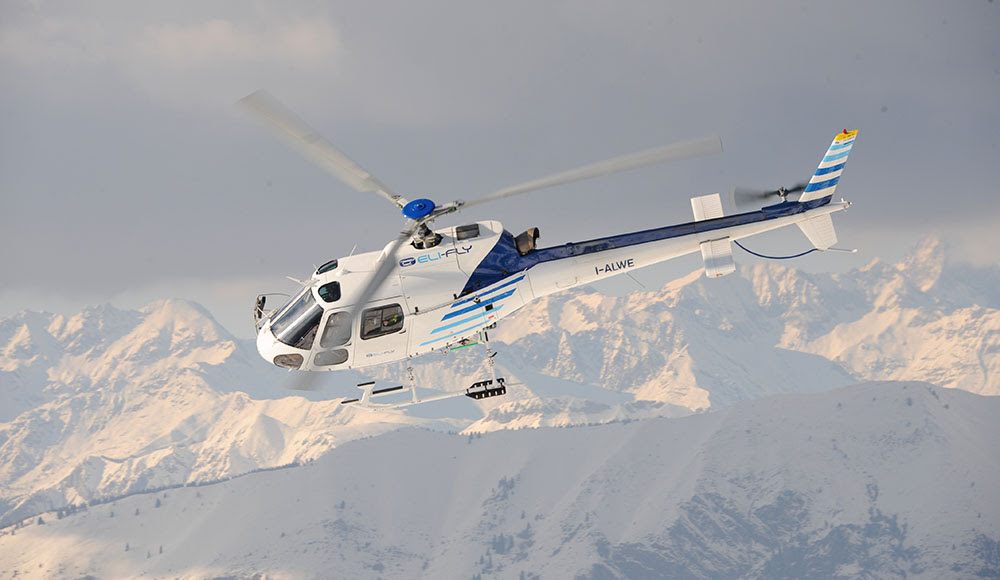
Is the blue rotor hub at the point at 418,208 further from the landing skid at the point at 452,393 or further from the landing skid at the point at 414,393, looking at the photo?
the landing skid at the point at 414,393

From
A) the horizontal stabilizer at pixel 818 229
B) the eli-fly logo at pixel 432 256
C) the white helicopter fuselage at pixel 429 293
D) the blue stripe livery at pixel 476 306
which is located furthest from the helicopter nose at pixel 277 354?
the horizontal stabilizer at pixel 818 229

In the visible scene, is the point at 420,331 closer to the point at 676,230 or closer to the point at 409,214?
the point at 409,214

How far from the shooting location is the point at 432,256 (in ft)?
129

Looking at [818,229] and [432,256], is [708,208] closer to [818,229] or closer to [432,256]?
[818,229]

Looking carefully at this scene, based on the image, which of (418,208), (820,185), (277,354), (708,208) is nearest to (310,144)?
(418,208)

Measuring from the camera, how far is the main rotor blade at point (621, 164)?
33.5 meters

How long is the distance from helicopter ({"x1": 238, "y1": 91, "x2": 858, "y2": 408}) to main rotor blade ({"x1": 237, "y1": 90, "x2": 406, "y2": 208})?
59mm

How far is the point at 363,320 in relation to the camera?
3872 cm

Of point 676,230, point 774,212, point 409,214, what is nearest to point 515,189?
point 409,214

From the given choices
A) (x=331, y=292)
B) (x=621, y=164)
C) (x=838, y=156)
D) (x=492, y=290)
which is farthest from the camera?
(x=838, y=156)

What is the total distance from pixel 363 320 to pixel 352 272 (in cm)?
189

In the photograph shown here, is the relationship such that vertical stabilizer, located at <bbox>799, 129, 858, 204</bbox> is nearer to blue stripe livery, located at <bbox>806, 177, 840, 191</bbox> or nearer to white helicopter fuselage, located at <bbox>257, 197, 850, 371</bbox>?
blue stripe livery, located at <bbox>806, 177, 840, 191</bbox>

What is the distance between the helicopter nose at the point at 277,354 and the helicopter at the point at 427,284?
4cm

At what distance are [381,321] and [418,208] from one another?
5.72 m
